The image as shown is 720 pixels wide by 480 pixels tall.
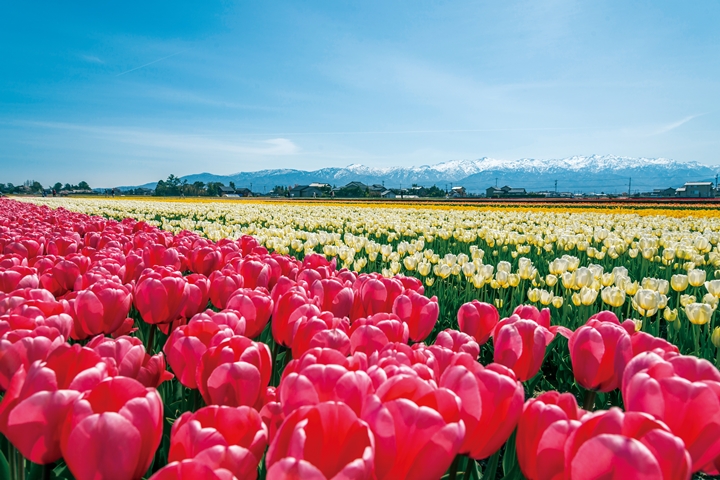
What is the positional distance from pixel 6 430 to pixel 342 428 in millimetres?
644

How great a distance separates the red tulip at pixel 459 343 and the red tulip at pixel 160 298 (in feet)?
3.50

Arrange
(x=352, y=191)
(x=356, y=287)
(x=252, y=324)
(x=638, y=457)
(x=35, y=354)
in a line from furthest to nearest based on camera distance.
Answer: (x=352, y=191) < (x=356, y=287) < (x=252, y=324) < (x=35, y=354) < (x=638, y=457)

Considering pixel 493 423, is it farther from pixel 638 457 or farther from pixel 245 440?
pixel 245 440

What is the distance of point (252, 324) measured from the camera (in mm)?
1771

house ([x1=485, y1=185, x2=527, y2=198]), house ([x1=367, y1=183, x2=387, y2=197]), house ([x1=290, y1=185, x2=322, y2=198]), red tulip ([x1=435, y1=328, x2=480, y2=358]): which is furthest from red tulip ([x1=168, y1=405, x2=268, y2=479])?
house ([x1=290, y1=185, x2=322, y2=198])

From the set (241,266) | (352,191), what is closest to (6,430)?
(241,266)

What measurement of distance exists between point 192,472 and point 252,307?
3.49 ft

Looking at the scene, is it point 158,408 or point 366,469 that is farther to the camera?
point 158,408

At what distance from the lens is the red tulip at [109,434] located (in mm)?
806

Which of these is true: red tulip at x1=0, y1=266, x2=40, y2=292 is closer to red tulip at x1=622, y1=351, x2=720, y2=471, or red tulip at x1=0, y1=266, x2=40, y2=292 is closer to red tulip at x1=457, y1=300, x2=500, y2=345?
red tulip at x1=457, y1=300, x2=500, y2=345

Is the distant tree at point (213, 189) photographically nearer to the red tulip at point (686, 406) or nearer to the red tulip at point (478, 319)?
the red tulip at point (478, 319)

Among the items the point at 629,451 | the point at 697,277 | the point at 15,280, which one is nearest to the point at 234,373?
the point at 629,451

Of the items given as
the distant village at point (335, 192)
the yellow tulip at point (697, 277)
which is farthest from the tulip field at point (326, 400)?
the distant village at point (335, 192)

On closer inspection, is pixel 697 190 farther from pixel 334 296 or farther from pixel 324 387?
pixel 324 387
